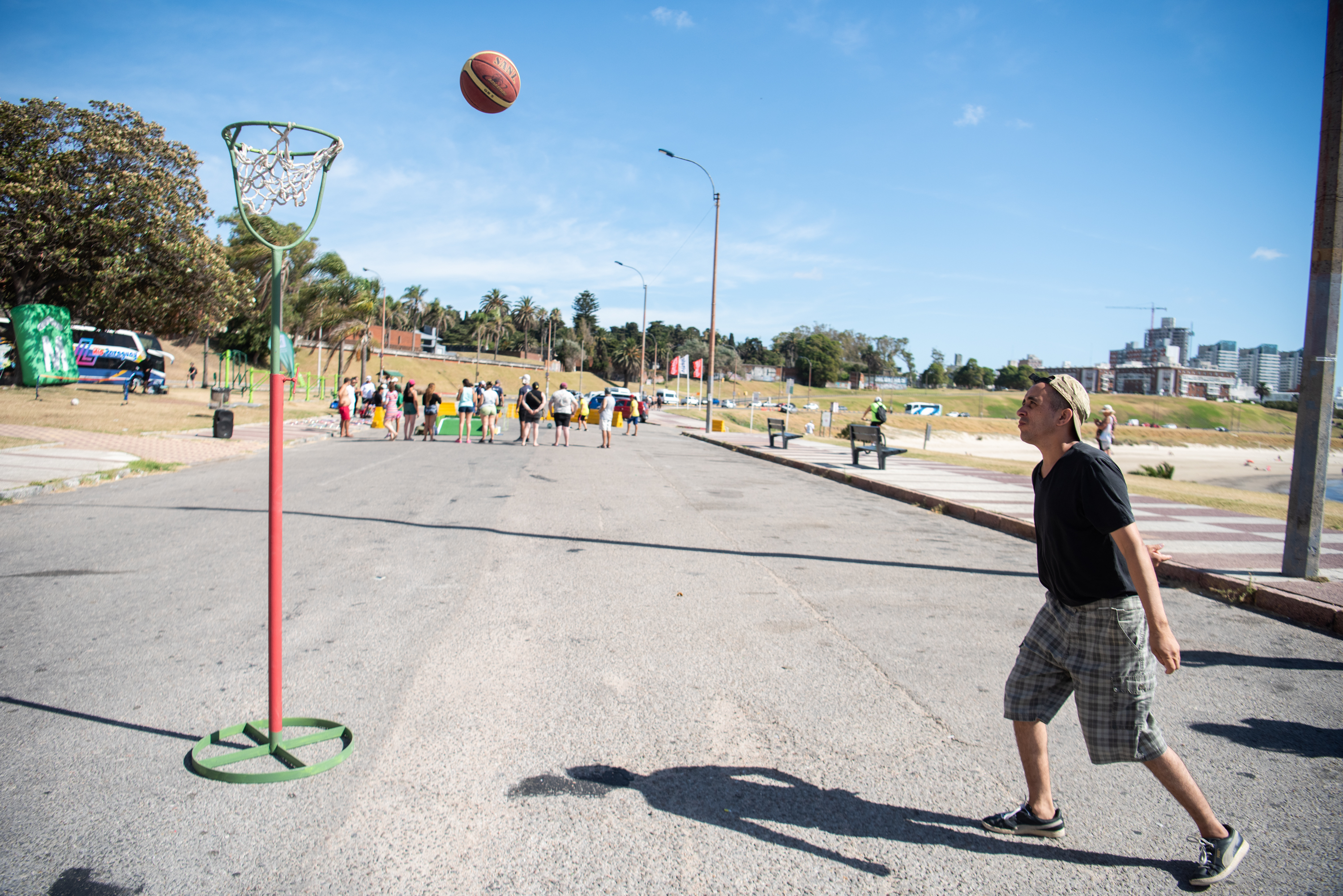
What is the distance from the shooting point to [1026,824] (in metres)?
2.80

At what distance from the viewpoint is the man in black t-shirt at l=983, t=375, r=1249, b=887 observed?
2.52 meters

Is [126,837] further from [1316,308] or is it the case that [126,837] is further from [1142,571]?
[1316,308]

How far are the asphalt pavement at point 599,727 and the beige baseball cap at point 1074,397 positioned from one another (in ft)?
4.93

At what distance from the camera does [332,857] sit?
99.6 inches

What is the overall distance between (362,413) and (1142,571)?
34120 millimetres

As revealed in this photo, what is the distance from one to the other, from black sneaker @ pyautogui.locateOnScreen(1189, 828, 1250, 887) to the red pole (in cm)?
339

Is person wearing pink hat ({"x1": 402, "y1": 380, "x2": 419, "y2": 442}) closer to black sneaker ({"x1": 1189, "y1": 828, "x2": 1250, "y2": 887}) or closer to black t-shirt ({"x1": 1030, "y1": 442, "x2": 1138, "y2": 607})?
black t-shirt ({"x1": 1030, "y1": 442, "x2": 1138, "y2": 607})

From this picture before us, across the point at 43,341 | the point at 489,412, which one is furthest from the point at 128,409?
the point at 489,412

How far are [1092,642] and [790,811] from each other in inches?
49.1

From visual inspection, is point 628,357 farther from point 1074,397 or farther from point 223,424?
point 1074,397

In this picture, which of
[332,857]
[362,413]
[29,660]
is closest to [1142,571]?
[332,857]

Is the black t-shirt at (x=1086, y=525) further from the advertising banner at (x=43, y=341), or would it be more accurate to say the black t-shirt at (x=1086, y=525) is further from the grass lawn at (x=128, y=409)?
the advertising banner at (x=43, y=341)

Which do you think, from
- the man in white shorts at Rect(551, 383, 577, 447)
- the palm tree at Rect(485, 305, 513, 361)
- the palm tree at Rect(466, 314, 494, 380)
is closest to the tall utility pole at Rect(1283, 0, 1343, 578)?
the man in white shorts at Rect(551, 383, 577, 447)

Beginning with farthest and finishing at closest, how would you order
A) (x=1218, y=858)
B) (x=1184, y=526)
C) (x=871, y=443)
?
(x=871, y=443), (x=1184, y=526), (x=1218, y=858)
